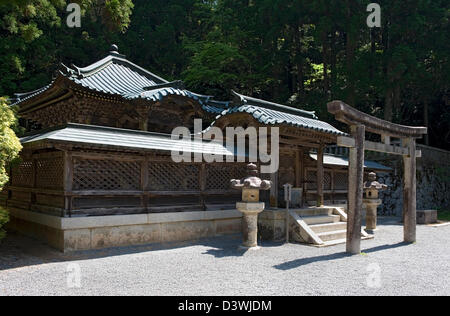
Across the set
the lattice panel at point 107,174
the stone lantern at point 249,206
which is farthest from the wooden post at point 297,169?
the lattice panel at point 107,174

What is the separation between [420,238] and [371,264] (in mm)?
4898

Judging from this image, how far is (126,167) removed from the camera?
9000 millimetres

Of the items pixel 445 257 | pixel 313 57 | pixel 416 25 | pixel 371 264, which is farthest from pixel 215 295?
pixel 313 57

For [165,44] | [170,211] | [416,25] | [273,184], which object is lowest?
A: [170,211]

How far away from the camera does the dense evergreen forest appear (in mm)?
19359

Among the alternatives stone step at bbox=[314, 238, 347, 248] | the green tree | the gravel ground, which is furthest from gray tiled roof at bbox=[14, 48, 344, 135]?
the green tree

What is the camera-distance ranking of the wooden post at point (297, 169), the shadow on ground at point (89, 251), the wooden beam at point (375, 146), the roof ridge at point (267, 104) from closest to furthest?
the shadow on ground at point (89, 251)
the wooden beam at point (375, 146)
the roof ridge at point (267, 104)
the wooden post at point (297, 169)

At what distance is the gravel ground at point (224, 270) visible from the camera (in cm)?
541

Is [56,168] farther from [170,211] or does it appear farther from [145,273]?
[145,273]

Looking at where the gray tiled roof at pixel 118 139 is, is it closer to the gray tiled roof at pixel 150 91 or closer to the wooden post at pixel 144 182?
the wooden post at pixel 144 182

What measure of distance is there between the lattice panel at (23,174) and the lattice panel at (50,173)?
560 mm

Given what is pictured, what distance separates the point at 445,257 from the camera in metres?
8.25

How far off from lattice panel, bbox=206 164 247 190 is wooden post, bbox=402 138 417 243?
4861mm

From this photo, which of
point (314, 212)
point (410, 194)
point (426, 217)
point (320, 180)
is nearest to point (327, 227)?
point (314, 212)
